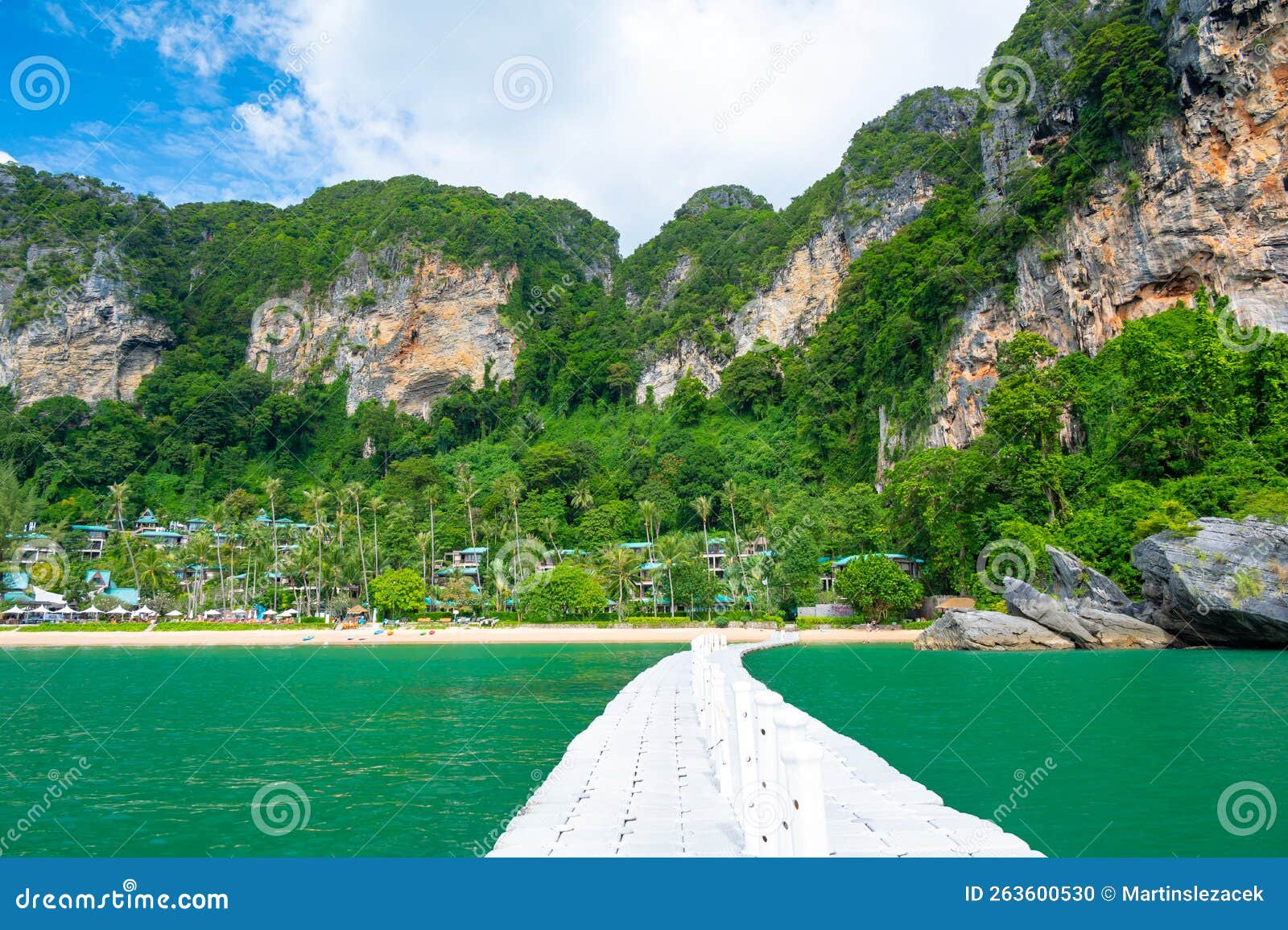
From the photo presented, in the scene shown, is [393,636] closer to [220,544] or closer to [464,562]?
[464,562]

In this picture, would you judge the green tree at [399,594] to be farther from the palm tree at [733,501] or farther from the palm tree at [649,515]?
the palm tree at [733,501]

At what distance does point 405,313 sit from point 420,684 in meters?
86.6

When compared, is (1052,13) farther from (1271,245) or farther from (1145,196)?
(1271,245)

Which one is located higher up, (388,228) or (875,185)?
(388,228)

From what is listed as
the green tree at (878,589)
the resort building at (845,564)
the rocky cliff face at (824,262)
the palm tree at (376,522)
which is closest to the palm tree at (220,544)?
the palm tree at (376,522)

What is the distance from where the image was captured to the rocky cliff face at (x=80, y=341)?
315ft

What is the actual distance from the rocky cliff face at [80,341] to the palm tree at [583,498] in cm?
6586

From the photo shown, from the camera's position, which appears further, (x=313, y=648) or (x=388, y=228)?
(x=388, y=228)

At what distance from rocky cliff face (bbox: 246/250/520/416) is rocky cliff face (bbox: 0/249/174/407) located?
87.8 feet

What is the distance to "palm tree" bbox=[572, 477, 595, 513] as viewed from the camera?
74.5 metres

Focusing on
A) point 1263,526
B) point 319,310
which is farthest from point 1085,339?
point 319,310

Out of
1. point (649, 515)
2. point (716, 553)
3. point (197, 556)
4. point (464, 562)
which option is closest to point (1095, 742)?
point (649, 515)

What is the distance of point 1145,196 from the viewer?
44156 millimetres

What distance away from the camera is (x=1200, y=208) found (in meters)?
41.8
